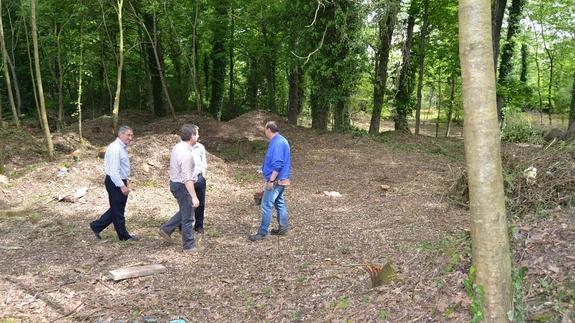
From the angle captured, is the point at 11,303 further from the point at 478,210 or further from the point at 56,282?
the point at 478,210

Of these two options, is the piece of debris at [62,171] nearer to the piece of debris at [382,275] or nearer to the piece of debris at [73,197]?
the piece of debris at [73,197]

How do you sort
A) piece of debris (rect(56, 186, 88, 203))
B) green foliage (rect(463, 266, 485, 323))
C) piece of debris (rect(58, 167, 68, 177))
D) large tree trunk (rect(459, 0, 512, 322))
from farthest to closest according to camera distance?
1. piece of debris (rect(58, 167, 68, 177))
2. piece of debris (rect(56, 186, 88, 203))
3. green foliage (rect(463, 266, 485, 323))
4. large tree trunk (rect(459, 0, 512, 322))

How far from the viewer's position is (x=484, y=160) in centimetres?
333

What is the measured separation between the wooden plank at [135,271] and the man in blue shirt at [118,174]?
1.31 metres

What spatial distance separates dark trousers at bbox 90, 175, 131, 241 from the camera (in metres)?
7.14

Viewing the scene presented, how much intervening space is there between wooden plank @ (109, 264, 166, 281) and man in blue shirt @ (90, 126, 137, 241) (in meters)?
1.31

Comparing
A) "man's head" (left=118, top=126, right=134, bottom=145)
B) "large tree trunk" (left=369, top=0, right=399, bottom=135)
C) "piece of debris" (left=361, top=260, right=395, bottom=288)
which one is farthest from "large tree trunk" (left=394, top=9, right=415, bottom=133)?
"piece of debris" (left=361, top=260, right=395, bottom=288)

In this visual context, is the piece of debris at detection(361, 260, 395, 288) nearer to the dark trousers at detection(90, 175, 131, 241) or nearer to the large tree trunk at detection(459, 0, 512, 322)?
the large tree trunk at detection(459, 0, 512, 322)

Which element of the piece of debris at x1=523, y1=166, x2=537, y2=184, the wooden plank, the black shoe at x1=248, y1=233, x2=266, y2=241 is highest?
the piece of debris at x1=523, y1=166, x2=537, y2=184

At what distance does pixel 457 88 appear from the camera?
21328 millimetres

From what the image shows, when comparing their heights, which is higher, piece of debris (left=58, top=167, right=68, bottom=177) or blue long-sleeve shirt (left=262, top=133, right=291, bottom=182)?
blue long-sleeve shirt (left=262, top=133, right=291, bottom=182)

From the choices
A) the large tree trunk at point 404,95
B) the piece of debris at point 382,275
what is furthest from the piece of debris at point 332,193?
the large tree trunk at point 404,95

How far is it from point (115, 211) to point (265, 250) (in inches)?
95.8

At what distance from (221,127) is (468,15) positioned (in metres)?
14.6
